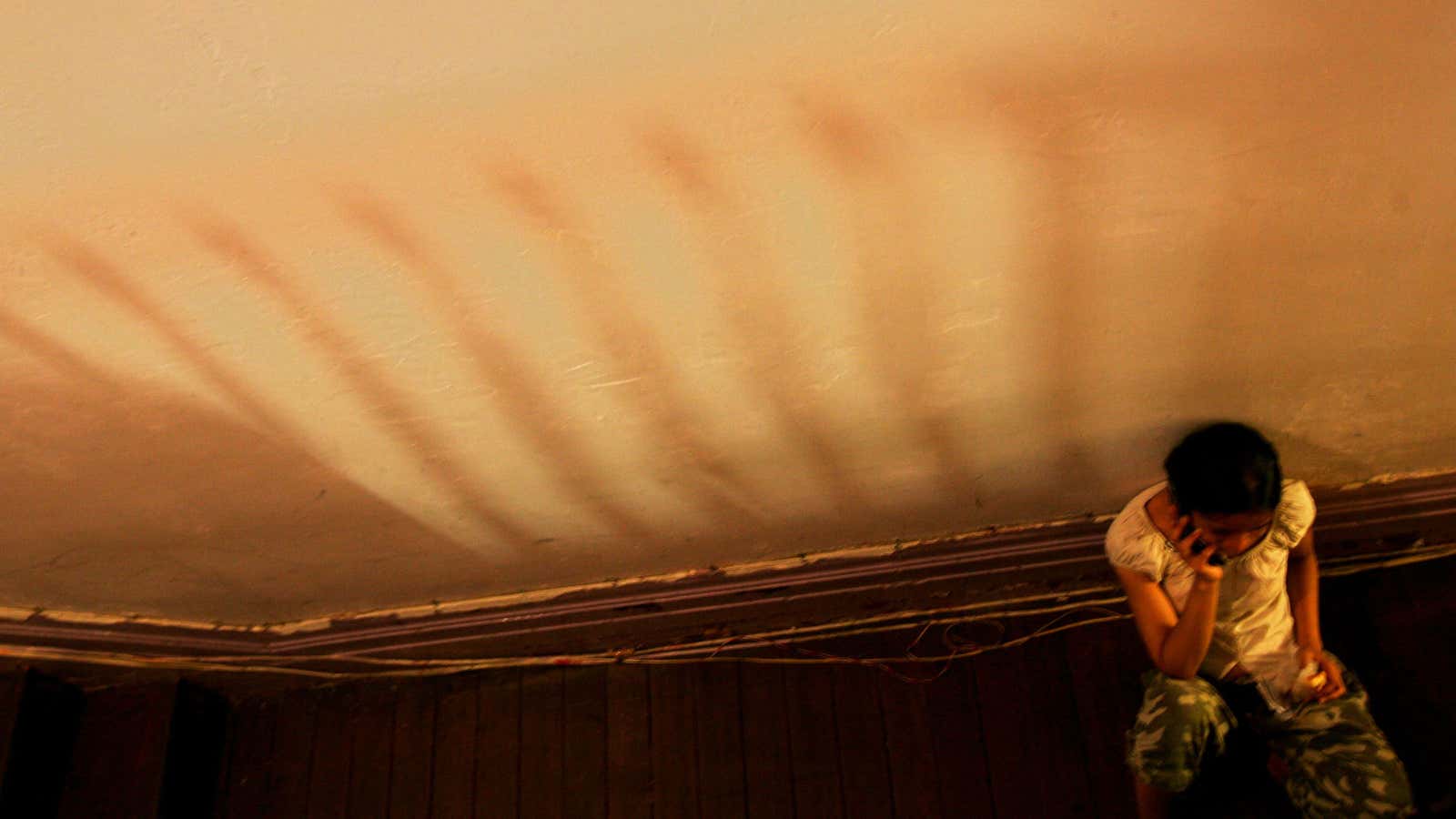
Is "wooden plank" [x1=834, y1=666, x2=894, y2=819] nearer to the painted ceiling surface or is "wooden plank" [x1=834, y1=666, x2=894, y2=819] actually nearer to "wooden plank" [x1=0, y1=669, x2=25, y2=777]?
the painted ceiling surface

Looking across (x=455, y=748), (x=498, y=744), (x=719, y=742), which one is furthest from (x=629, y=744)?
(x=455, y=748)

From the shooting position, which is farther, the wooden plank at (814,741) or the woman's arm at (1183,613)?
the wooden plank at (814,741)

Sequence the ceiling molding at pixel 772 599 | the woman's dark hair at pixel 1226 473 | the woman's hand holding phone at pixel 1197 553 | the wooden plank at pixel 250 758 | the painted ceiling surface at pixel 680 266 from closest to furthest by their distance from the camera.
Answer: the painted ceiling surface at pixel 680 266 → the woman's dark hair at pixel 1226 473 → the woman's hand holding phone at pixel 1197 553 → the ceiling molding at pixel 772 599 → the wooden plank at pixel 250 758

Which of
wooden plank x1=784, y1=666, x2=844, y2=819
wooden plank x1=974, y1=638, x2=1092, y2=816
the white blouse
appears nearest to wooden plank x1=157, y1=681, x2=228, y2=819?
wooden plank x1=784, y1=666, x2=844, y2=819

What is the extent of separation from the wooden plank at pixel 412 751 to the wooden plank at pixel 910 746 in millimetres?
1078

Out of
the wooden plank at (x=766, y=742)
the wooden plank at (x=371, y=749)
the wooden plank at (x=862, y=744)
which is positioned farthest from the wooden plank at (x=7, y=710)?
the wooden plank at (x=862, y=744)

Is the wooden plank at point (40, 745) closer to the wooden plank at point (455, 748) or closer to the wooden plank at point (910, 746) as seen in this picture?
the wooden plank at point (455, 748)

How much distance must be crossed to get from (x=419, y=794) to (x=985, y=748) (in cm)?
130

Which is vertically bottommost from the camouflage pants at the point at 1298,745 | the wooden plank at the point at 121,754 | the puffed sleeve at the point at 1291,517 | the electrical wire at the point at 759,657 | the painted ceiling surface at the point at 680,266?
the camouflage pants at the point at 1298,745

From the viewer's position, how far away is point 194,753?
2.81 metres

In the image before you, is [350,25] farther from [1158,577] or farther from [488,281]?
[1158,577]

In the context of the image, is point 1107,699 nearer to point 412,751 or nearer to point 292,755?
point 412,751

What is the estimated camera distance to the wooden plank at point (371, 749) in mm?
2750

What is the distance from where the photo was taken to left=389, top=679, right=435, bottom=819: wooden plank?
2729 mm
